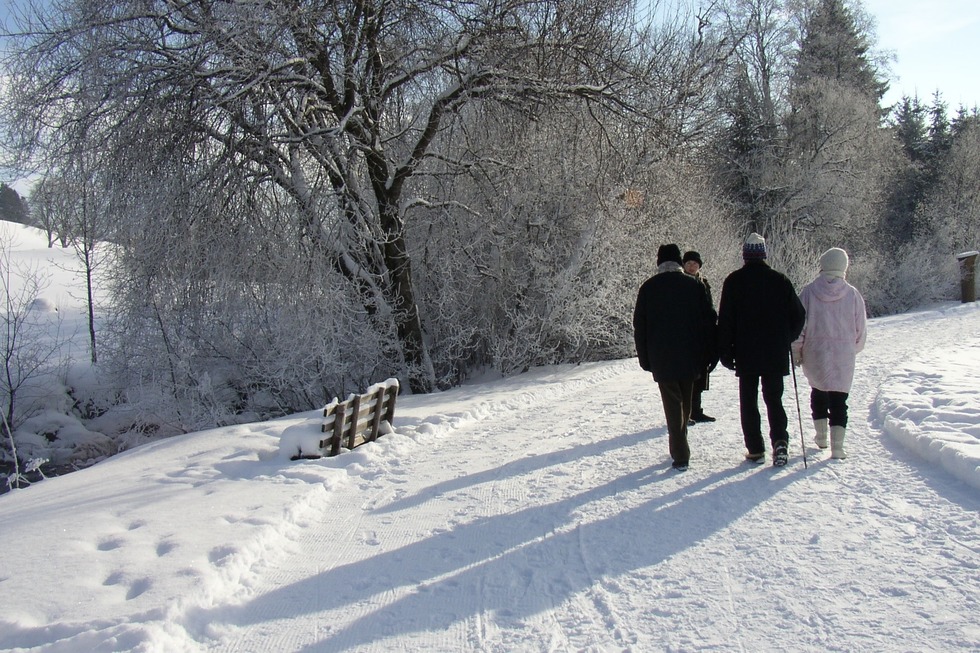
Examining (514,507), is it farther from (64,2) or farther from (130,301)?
(64,2)

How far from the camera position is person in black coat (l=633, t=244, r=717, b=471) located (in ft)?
19.9

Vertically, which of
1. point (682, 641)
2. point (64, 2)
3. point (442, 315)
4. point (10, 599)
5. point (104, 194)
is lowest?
point (682, 641)

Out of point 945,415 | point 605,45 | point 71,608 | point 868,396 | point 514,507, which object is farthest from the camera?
point 605,45

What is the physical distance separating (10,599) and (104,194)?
26.5 feet

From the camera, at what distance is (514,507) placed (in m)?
5.55

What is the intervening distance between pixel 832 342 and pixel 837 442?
87cm

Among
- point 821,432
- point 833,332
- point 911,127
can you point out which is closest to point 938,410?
point 821,432

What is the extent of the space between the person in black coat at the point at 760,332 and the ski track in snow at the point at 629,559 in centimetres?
46

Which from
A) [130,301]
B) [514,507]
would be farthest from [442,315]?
[514,507]

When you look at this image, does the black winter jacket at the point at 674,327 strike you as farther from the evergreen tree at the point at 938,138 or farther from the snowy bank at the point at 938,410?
the evergreen tree at the point at 938,138

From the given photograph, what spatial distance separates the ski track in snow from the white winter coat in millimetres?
716

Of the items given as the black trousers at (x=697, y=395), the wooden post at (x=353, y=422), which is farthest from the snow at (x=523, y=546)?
the black trousers at (x=697, y=395)

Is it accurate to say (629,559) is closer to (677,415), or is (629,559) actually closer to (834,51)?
(677,415)

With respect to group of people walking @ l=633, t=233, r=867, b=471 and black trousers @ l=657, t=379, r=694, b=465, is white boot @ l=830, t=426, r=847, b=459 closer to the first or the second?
group of people walking @ l=633, t=233, r=867, b=471
